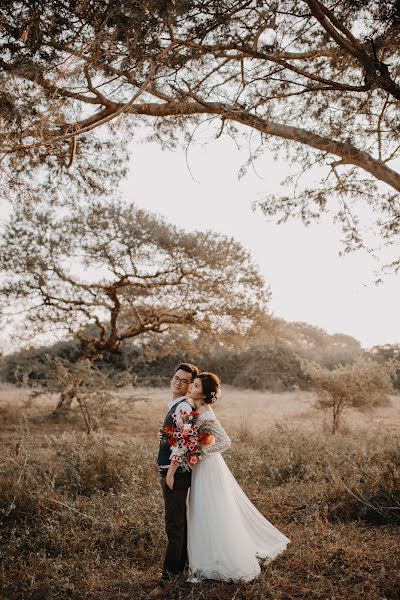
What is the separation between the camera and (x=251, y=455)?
24.5 ft

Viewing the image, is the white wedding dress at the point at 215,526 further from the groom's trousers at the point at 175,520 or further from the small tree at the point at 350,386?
the small tree at the point at 350,386

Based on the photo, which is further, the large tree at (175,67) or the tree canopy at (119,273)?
the tree canopy at (119,273)

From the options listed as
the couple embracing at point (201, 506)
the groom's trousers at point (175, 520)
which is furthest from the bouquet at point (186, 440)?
the groom's trousers at point (175, 520)

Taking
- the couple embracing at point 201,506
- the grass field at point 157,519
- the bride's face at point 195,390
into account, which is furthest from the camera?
the bride's face at point 195,390

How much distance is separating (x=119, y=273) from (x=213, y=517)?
990 cm

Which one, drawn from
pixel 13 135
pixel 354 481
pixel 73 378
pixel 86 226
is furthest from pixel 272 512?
pixel 86 226

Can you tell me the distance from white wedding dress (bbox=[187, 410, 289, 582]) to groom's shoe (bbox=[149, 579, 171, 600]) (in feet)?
0.64

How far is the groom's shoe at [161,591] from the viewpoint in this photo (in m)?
3.65

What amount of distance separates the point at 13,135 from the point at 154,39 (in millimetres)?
1465

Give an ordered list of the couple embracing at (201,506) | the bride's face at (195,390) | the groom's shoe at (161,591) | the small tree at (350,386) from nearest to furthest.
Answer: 1. the groom's shoe at (161,591)
2. the couple embracing at (201,506)
3. the bride's face at (195,390)
4. the small tree at (350,386)

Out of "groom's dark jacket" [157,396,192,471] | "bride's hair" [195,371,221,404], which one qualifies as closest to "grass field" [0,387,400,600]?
"groom's dark jacket" [157,396,192,471]

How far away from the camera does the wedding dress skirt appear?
388 cm

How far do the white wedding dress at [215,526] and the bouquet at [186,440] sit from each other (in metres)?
0.08

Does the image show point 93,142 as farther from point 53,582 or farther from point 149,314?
point 149,314
